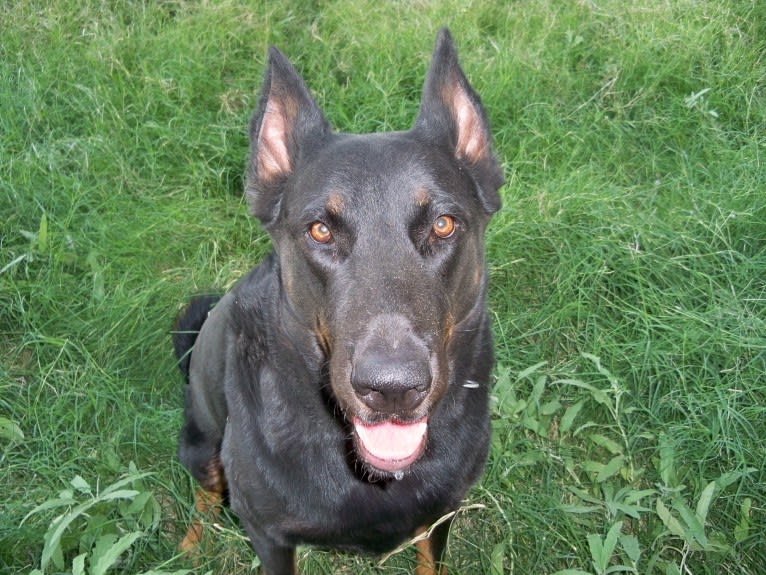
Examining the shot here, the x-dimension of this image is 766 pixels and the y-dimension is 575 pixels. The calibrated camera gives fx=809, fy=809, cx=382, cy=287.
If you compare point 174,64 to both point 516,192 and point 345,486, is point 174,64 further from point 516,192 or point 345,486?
point 345,486

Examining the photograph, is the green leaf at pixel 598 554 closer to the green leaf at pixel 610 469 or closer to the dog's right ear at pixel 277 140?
the green leaf at pixel 610 469

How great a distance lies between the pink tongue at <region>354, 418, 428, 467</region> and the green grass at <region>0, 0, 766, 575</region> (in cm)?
67

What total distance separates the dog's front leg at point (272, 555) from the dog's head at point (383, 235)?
56 centimetres

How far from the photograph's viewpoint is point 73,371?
3430mm

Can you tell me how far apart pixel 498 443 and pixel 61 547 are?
163 cm

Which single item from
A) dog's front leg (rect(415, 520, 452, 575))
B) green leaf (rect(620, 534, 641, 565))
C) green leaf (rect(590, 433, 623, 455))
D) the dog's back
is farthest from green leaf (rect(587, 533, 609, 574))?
the dog's back

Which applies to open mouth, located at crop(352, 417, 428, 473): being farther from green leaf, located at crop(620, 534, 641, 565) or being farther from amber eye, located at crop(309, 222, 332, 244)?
green leaf, located at crop(620, 534, 641, 565)

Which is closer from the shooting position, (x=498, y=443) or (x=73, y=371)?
(x=498, y=443)

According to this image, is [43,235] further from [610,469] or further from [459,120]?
[610,469]

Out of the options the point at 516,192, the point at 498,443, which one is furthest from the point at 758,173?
the point at 498,443

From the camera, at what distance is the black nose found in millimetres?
1972

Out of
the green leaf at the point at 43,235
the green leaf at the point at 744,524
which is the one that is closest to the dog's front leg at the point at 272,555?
the green leaf at the point at 744,524

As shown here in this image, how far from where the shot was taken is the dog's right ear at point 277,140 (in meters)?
2.62

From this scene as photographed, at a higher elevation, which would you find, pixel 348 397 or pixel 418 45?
pixel 348 397
